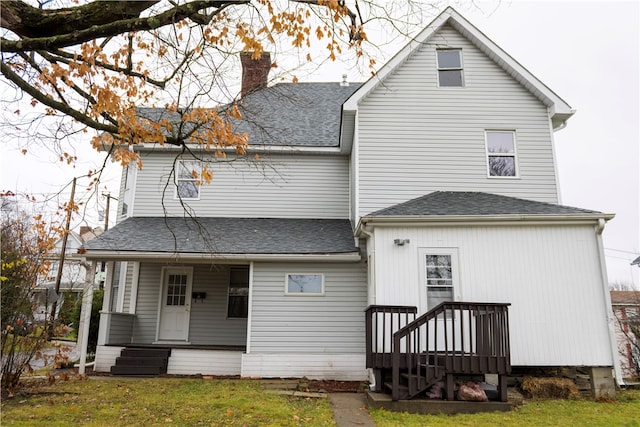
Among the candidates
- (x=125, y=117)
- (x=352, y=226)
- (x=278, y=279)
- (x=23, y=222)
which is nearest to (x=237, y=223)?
(x=278, y=279)

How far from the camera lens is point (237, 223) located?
12648 mm

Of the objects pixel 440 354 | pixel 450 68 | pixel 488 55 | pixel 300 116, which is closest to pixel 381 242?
pixel 440 354

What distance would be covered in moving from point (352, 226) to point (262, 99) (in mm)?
6106

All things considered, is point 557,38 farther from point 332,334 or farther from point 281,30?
point 332,334

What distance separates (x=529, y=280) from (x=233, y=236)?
7038 mm

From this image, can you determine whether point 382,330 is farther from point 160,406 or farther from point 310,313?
point 160,406

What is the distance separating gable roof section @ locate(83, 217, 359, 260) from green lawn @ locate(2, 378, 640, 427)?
3122 mm

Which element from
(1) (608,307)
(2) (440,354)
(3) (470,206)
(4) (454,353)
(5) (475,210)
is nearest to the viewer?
(4) (454,353)

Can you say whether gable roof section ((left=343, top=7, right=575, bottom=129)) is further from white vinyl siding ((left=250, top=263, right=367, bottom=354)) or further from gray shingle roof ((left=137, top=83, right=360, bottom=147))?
white vinyl siding ((left=250, top=263, right=367, bottom=354))

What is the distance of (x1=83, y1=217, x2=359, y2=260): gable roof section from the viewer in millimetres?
10773

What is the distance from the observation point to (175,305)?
42.2ft

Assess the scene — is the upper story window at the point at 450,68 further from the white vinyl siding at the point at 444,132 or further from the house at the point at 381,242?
the white vinyl siding at the point at 444,132

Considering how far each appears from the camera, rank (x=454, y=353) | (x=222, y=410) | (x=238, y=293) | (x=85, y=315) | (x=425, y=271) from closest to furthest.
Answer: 1. (x=222, y=410)
2. (x=454, y=353)
3. (x=425, y=271)
4. (x=85, y=315)
5. (x=238, y=293)

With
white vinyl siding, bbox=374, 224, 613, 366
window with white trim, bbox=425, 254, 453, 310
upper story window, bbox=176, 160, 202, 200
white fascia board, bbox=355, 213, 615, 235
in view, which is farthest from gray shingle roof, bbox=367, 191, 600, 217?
upper story window, bbox=176, 160, 202, 200
